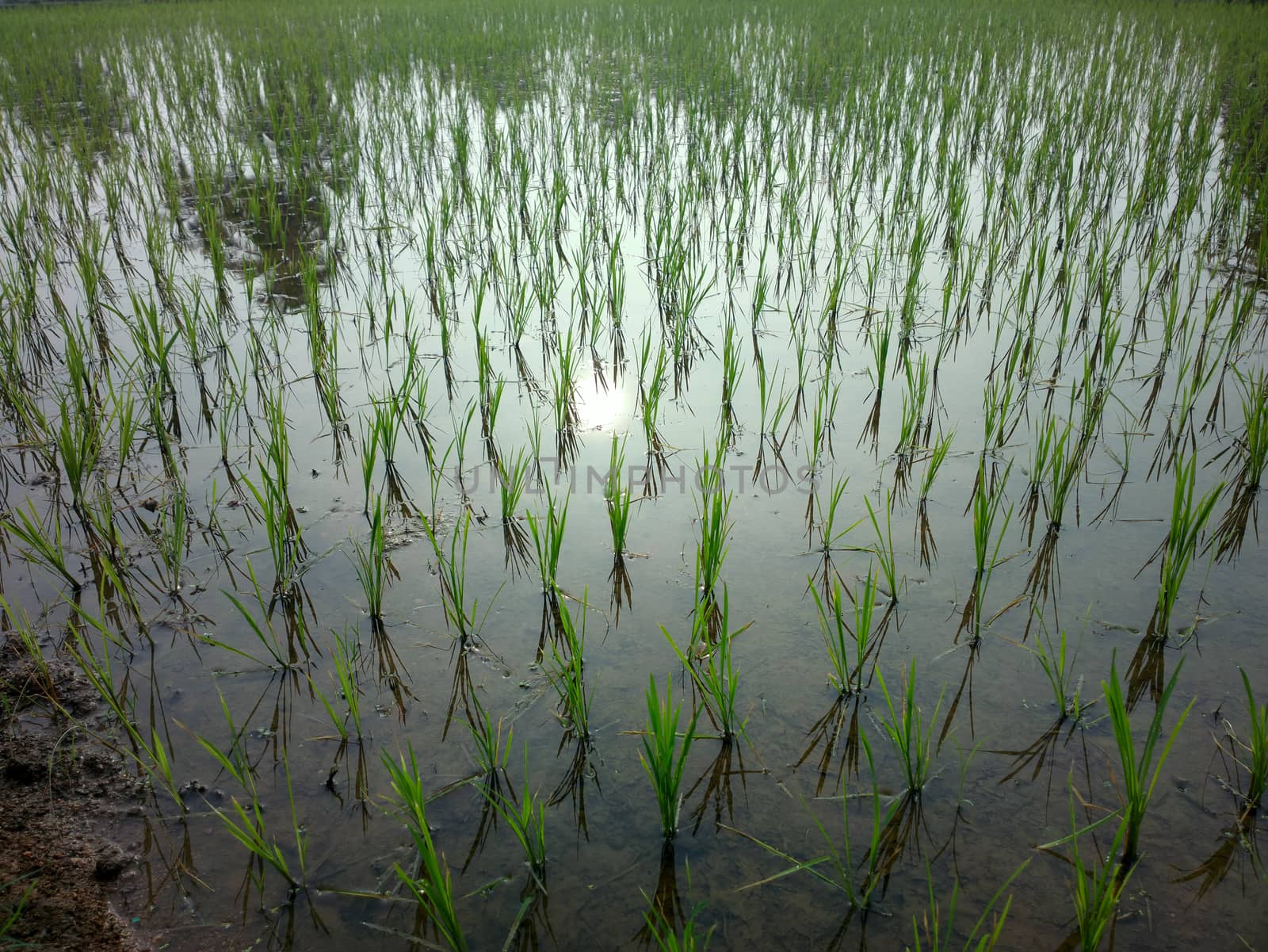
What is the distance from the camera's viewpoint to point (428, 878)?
119cm

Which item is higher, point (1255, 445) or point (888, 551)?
point (1255, 445)

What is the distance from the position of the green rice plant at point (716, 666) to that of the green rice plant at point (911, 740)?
0.24 m

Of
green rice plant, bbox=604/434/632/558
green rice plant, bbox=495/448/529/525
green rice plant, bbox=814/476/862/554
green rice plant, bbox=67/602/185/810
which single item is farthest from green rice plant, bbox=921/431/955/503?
green rice plant, bbox=67/602/185/810

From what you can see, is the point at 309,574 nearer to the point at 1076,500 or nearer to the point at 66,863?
the point at 66,863

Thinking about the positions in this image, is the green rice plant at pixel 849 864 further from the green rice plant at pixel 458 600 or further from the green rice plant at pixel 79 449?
the green rice plant at pixel 79 449

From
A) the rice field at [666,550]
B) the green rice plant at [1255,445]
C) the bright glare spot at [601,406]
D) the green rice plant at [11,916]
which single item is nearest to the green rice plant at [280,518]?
the rice field at [666,550]

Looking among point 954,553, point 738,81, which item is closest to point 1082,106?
point 738,81

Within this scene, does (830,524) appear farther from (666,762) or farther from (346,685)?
(346,685)

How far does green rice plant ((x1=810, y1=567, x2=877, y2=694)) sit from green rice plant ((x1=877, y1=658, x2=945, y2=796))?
2.3 inches

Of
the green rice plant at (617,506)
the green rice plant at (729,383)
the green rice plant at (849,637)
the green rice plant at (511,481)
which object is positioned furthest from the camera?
the green rice plant at (729,383)

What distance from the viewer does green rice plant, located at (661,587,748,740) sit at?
134 centimetres

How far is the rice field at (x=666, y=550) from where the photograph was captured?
1.17 m

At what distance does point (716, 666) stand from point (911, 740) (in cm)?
36

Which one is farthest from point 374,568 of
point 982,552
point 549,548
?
point 982,552
